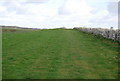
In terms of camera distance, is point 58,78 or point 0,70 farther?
point 0,70

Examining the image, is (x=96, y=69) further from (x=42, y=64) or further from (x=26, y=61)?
(x=26, y=61)

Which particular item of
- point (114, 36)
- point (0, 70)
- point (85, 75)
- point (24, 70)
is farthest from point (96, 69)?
point (114, 36)

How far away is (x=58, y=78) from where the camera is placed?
31.9 ft

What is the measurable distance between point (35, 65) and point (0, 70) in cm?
178

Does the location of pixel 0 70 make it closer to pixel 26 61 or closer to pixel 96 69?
pixel 26 61

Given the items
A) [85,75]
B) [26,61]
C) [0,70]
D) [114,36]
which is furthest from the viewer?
[114,36]

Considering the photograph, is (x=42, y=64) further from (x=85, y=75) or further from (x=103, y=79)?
(x=103, y=79)

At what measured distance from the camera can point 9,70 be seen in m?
11.2

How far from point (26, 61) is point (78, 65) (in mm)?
2685

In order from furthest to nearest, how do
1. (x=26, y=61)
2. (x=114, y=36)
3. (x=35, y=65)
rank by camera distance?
(x=114, y=36) → (x=26, y=61) → (x=35, y=65)

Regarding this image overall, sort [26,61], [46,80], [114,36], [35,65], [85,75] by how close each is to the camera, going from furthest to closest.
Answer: [114,36], [26,61], [35,65], [85,75], [46,80]

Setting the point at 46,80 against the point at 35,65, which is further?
the point at 35,65

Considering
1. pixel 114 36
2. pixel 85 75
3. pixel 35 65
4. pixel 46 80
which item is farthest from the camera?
pixel 114 36

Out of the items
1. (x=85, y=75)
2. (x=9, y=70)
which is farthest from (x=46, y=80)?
(x=9, y=70)
